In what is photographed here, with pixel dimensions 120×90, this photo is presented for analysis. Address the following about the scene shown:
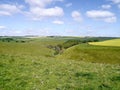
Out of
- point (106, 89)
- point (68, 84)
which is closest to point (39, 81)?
point (68, 84)

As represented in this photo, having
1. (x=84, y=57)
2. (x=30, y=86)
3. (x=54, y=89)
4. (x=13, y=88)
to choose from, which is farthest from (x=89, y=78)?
(x=84, y=57)

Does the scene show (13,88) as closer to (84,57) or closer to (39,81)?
(39,81)

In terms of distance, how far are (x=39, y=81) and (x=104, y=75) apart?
585 centimetres

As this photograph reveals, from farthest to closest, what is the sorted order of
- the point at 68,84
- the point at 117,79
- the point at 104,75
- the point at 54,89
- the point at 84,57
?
the point at 84,57, the point at 104,75, the point at 117,79, the point at 68,84, the point at 54,89

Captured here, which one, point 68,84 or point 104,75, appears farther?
point 104,75

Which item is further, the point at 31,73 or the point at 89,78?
the point at 31,73

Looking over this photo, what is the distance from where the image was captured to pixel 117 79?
52.4 feet

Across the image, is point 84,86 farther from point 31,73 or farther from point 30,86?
point 31,73

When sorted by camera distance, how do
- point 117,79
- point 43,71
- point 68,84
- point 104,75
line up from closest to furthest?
point 68,84 < point 117,79 < point 104,75 < point 43,71

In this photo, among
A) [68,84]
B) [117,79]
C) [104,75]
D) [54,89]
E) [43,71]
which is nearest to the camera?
[54,89]

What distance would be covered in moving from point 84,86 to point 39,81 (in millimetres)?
3587

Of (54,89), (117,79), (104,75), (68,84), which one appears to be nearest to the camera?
(54,89)

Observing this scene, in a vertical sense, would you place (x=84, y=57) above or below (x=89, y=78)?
below

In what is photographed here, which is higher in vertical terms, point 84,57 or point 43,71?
point 43,71
